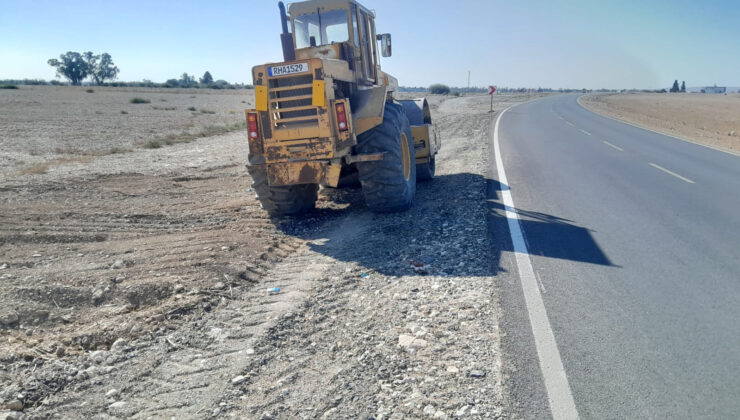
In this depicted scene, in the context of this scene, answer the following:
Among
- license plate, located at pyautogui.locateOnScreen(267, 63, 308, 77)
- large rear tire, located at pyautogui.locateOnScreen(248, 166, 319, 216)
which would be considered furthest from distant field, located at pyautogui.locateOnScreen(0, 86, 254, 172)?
license plate, located at pyautogui.locateOnScreen(267, 63, 308, 77)

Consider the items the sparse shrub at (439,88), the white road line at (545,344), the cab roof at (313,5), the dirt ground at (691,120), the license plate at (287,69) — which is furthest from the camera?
the sparse shrub at (439,88)

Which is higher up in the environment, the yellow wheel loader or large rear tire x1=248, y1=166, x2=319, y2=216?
the yellow wheel loader

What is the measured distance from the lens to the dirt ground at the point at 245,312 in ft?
10.6

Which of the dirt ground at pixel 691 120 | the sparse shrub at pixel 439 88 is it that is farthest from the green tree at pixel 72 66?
the dirt ground at pixel 691 120

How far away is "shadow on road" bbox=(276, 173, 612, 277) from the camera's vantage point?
564 centimetres

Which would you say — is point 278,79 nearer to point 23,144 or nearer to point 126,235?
point 126,235

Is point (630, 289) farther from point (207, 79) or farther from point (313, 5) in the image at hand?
point (207, 79)

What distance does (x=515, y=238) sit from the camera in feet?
21.1

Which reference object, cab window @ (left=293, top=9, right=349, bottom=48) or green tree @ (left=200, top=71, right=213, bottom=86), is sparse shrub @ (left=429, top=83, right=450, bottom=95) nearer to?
green tree @ (left=200, top=71, right=213, bottom=86)

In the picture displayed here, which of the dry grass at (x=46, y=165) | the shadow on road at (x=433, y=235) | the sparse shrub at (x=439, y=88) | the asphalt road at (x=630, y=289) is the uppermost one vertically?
the sparse shrub at (x=439, y=88)

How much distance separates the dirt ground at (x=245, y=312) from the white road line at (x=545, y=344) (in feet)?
1.04

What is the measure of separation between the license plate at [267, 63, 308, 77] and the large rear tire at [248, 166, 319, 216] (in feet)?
4.84

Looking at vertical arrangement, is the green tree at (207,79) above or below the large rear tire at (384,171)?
above

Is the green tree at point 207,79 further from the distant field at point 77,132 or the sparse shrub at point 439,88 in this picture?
the distant field at point 77,132
